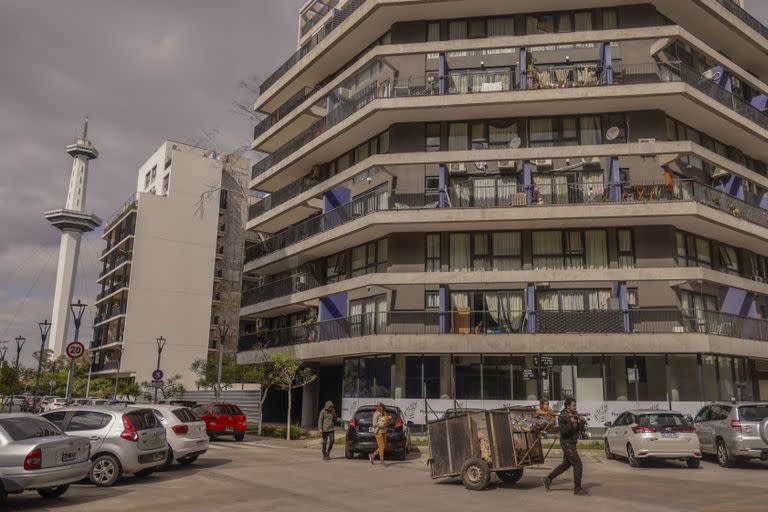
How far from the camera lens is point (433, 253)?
102 ft

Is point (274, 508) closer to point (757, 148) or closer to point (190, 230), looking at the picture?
point (757, 148)

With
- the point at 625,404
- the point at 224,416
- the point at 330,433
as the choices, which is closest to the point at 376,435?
the point at 330,433

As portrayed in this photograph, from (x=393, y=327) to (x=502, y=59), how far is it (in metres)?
→ 13.8

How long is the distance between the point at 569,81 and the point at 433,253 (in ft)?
33.2

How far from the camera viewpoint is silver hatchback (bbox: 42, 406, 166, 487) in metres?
13.8

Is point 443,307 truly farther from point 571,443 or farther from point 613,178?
point 571,443

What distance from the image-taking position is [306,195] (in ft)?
125

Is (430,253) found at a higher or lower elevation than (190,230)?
lower

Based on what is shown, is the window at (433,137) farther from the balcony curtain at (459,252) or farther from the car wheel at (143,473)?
the car wheel at (143,473)

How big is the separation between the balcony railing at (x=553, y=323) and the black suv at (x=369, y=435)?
27.6 feet

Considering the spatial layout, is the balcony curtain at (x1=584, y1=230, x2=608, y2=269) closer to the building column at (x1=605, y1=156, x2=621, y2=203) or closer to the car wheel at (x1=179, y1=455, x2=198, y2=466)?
the building column at (x1=605, y1=156, x2=621, y2=203)

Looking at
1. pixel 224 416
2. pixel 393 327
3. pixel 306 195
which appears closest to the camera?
pixel 224 416

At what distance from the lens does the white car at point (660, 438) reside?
57.1 feet

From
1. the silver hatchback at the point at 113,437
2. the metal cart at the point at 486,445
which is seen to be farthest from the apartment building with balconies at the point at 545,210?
the silver hatchback at the point at 113,437
